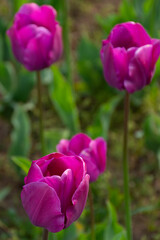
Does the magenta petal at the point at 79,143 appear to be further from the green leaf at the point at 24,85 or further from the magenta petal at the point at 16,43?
the green leaf at the point at 24,85

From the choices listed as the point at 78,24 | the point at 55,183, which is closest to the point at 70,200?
the point at 55,183

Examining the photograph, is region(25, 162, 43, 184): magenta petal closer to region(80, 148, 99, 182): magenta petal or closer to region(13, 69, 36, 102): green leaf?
region(80, 148, 99, 182): magenta petal

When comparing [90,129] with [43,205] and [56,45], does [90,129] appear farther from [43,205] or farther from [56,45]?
[43,205]

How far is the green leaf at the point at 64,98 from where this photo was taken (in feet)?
6.27

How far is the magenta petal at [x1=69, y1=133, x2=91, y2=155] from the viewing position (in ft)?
3.69

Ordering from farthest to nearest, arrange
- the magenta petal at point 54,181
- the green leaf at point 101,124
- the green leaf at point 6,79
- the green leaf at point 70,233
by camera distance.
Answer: the green leaf at point 6,79
the green leaf at point 101,124
the green leaf at point 70,233
the magenta petal at point 54,181

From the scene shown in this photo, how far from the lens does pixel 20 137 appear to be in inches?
75.8

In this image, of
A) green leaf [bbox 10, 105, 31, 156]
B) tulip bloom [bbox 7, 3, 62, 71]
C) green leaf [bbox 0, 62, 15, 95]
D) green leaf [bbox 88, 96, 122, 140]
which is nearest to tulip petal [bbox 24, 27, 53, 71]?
tulip bloom [bbox 7, 3, 62, 71]

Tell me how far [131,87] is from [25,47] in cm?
42

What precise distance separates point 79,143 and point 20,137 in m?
0.82

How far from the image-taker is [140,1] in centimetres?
245

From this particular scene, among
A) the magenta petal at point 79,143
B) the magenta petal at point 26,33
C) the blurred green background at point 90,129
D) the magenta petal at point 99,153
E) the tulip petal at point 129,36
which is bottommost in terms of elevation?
the blurred green background at point 90,129

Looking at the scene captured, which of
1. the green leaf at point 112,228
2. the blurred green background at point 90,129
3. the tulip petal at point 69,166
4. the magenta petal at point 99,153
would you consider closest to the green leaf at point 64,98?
the blurred green background at point 90,129

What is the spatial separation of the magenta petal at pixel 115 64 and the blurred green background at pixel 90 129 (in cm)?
46
